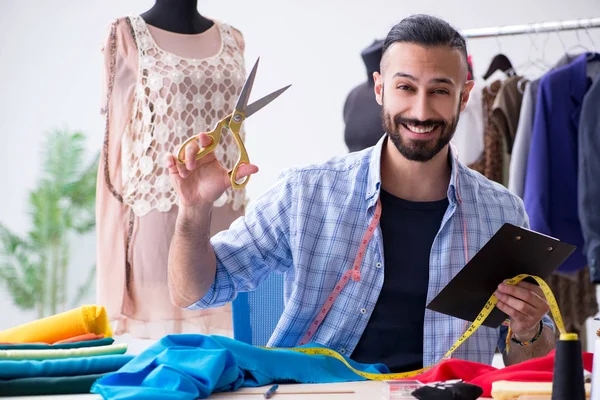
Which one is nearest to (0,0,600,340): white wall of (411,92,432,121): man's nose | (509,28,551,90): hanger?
(509,28,551,90): hanger

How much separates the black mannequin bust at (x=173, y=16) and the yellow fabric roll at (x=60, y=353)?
1664mm

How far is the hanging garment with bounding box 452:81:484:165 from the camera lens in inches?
151

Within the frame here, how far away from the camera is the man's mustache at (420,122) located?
206cm

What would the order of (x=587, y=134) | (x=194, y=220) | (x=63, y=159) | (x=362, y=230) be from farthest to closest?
(x=63, y=159), (x=587, y=134), (x=362, y=230), (x=194, y=220)

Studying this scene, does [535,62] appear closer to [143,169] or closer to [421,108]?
[143,169]

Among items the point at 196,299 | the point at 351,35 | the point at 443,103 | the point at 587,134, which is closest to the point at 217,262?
the point at 196,299

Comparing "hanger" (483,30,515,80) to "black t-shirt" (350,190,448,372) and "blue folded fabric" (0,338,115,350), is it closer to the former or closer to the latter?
"black t-shirt" (350,190,448,372)

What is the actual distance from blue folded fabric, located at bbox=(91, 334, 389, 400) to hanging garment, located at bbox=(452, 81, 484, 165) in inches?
94.4

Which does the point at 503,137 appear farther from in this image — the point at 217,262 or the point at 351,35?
the point at 217,262

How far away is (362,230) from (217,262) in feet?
1.19

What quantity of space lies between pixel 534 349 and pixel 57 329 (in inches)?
42.4

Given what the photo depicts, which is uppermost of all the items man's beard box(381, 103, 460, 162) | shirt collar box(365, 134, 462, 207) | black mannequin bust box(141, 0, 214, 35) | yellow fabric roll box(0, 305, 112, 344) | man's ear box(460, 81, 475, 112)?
black mannequin bust box(141, 0, 214, 35)

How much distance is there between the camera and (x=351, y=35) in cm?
523

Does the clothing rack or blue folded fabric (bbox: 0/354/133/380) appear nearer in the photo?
blue folded fabric (bbox: 0/354/133/380)
